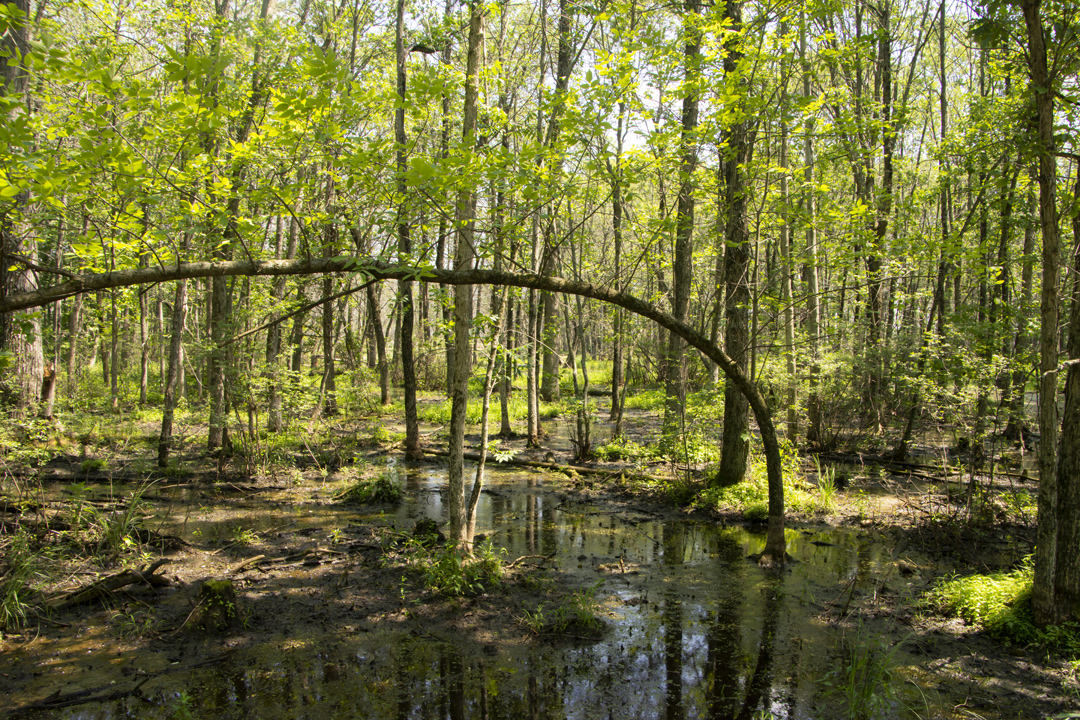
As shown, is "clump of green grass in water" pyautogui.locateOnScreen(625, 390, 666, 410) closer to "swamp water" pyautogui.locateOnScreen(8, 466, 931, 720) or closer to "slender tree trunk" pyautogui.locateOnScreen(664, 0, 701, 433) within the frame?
"slender tree trunk" pyautogui.locateOnScreen(664, 0, 701, 433)

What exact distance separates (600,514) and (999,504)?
5957 mm

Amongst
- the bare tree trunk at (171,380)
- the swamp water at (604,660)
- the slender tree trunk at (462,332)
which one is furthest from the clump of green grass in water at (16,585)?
the bare tree trunk at (171,380)

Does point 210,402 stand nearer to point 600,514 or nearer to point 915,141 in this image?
point 600,514

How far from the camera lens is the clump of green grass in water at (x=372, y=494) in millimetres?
10031

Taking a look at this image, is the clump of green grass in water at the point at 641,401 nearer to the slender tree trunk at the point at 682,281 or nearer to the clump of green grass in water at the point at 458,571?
the slender tree trunk at the point at 682,281

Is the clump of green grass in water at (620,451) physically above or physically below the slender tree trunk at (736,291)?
below

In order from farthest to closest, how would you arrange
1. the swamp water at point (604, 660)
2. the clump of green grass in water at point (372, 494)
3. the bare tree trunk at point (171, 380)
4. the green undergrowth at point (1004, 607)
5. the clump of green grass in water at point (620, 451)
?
1. the clump of green grass in water at point (620, 451)
2. the bare tree trunk at point (171, 380)
3. the clump of green grass in water at point (372, 494)
4. the green undergrowth at point (1004, 607)
5. the swamp water at point (604, 660)

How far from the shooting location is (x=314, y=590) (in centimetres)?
634

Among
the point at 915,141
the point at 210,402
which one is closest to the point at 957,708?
the point at 210,402

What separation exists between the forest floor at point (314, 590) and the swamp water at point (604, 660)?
0.23 ft

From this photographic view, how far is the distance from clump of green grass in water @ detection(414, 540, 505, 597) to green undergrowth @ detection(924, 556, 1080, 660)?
4.67 m

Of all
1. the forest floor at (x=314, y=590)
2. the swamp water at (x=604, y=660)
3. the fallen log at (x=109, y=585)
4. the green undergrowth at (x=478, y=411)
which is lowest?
the swamp water at (x=604, y=660)

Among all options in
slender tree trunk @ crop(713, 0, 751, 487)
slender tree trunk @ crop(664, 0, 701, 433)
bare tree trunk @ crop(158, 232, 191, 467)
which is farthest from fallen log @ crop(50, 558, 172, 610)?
slender tree trunk @ crop(664, 0, 701, 433)

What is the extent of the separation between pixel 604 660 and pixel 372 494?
6.08 metres
